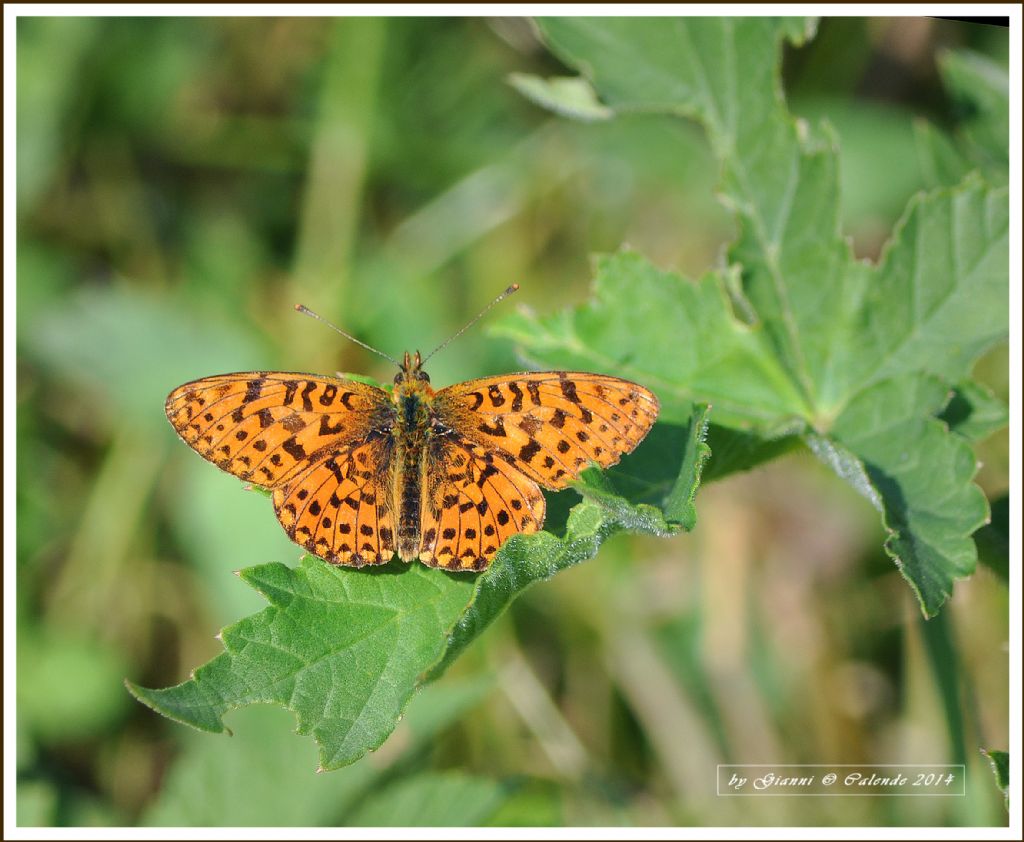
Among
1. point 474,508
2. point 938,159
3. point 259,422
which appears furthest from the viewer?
point 938,159

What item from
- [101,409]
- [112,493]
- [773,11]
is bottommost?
[112,493]

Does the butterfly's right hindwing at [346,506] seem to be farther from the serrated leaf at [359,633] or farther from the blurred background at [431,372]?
the blurred background at [431,372]

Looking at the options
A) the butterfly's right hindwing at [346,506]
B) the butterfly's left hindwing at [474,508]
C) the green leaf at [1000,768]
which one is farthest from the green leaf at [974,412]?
the butterfly's right hindwing at [346,506]

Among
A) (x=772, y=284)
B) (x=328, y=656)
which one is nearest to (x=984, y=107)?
(x=772, y=284)

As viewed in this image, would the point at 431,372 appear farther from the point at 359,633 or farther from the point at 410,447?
the point at 359,633

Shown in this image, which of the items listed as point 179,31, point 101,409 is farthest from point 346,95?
point 101,409

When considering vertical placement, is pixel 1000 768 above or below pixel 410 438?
below

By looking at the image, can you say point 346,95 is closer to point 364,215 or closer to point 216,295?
point 364,215
